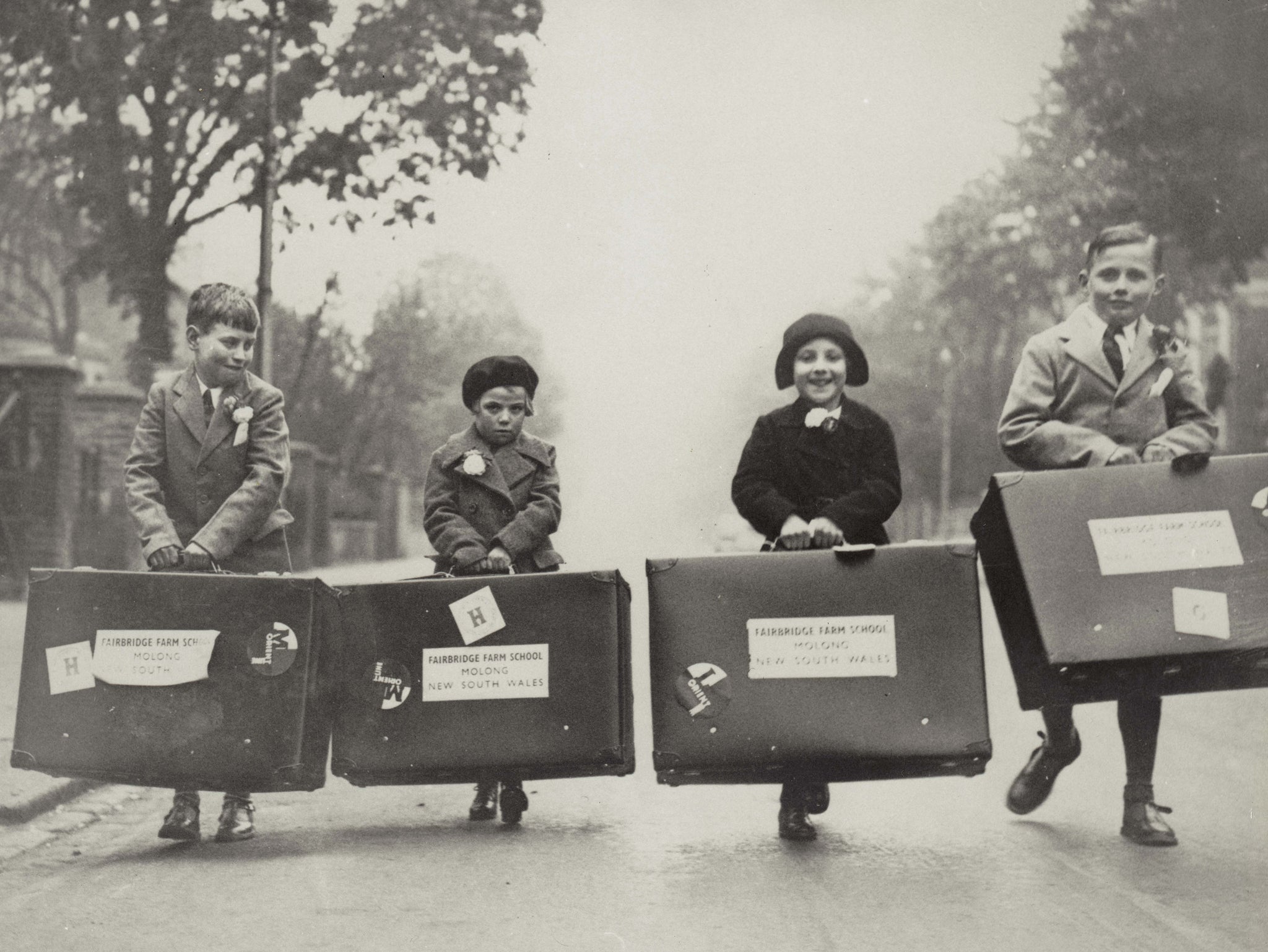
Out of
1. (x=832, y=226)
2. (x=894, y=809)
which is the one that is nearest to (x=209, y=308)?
(x=894, y=809)

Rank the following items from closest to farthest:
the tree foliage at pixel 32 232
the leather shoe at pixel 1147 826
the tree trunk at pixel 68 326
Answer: the leather shoe at pixel 1147 826 → the tree foliage at pixel 32 232 → the tree trunk at pixel 68 326

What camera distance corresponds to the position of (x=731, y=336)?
7.75 metres

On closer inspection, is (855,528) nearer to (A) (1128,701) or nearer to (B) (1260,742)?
(A) (1128,701)

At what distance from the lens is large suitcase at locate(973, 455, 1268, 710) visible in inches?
159

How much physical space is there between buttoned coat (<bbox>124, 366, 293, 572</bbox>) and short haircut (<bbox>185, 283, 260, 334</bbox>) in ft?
0.66

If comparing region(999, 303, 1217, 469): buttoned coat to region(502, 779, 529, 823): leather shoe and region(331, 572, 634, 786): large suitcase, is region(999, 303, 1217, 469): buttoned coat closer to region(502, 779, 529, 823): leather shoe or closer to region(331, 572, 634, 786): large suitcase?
region(331, 572, 634, 786): large suitcase

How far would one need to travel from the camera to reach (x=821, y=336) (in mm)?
4879

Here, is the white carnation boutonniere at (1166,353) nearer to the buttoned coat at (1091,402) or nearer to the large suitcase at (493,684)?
the buttoned coat at (1091,402)

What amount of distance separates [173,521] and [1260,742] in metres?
5.18

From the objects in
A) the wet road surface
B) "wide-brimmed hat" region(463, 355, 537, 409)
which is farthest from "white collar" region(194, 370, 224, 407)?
the wet road surface

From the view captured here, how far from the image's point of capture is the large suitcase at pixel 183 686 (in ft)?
14.5

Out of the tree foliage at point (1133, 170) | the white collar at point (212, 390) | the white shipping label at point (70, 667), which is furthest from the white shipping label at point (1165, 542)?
the tree foliage at point (1133, 170)

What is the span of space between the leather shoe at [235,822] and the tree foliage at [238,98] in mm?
3682

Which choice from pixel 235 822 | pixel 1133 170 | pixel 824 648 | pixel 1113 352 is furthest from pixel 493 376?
pixel 1133 170
